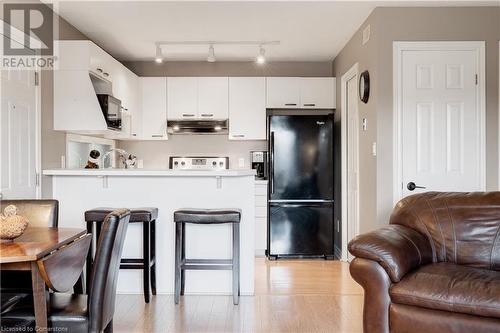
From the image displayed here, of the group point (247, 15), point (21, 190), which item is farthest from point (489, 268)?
point (21, 190)

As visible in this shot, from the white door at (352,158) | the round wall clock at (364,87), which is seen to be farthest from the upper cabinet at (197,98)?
the round wall clock at (364,87)

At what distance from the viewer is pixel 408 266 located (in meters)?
2.38

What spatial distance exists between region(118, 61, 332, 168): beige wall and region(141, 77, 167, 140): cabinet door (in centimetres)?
31

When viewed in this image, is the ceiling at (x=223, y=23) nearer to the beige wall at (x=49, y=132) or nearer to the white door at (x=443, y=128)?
the beige wall at (x=49, y=132)

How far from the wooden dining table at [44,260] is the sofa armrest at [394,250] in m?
1.51

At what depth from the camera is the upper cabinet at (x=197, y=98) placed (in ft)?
18.0

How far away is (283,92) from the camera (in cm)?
547

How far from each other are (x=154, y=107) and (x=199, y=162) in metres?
0.97

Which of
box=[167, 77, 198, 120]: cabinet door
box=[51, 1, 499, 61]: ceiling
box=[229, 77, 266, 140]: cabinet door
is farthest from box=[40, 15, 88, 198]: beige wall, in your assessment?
box=[229, 77, 266, 140]: cabinet door

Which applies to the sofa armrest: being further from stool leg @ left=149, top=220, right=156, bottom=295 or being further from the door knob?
stool leg @ left=149, top=220, right=156, bottom=295

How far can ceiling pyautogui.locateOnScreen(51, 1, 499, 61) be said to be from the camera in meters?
3.63

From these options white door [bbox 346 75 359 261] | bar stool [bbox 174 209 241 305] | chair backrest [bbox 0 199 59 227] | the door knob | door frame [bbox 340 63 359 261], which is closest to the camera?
chair backrest [bbox 0 199 59 227]

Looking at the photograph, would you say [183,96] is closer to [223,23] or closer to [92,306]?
[223,23]

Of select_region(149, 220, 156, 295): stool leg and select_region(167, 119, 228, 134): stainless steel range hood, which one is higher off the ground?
select_region(167, 119, 228, 134): stainless steel range hood
